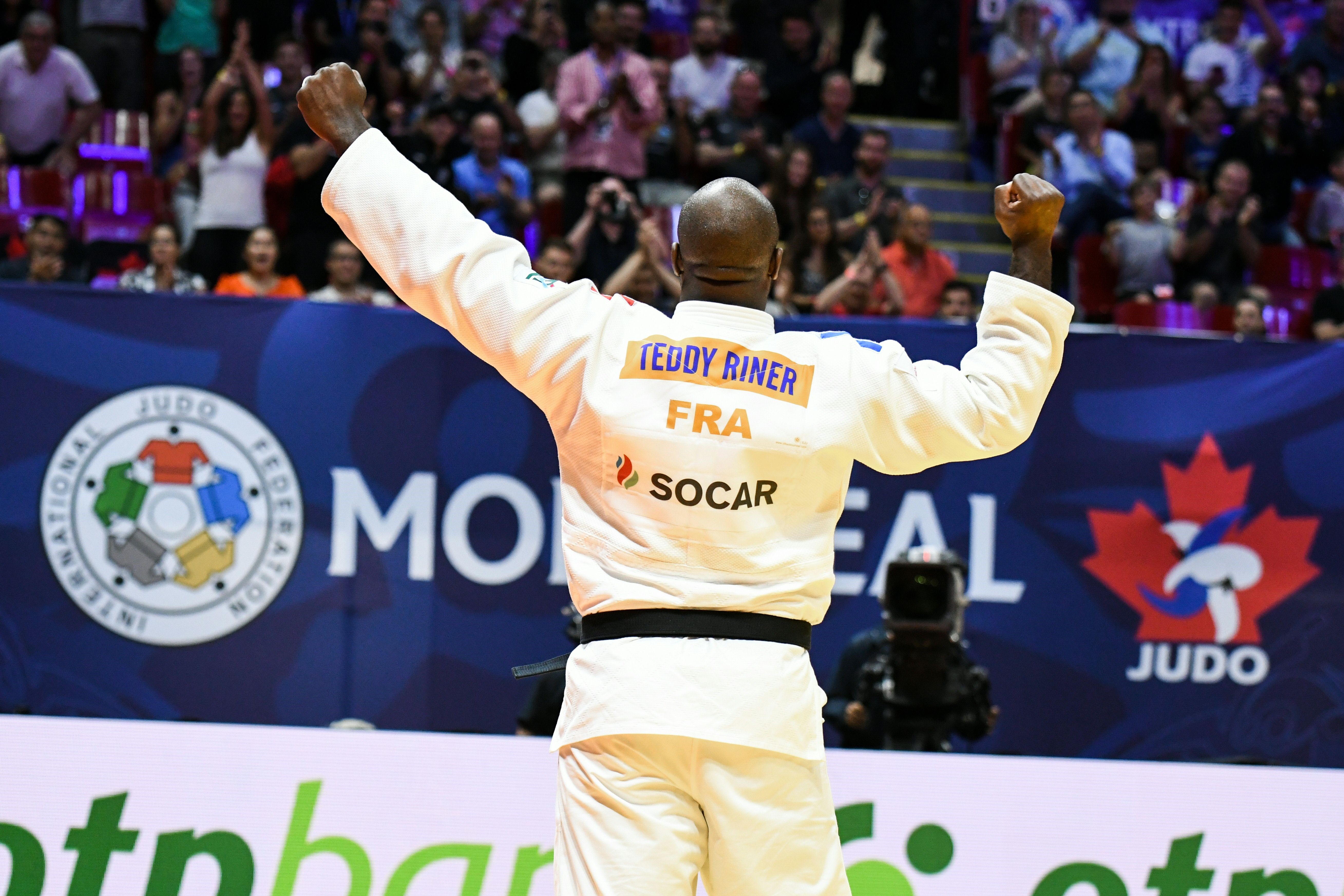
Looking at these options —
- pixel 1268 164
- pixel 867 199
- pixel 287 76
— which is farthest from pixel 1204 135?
pixel 287 76

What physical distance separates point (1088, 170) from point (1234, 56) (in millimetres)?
3400

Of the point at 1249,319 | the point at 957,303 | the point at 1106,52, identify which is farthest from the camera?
the point at 1106,52

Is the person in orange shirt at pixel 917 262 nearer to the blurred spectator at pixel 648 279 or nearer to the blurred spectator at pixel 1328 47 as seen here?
the blurred spectator at pixel 648 279

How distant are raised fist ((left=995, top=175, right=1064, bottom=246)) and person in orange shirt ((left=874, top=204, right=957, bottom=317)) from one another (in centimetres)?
679

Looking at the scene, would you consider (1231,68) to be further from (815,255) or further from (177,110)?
(177,110)

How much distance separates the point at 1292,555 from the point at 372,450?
14.5ft

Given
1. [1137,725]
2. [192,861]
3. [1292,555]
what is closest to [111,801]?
[192,861]

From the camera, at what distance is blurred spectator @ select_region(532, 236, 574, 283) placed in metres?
8.43

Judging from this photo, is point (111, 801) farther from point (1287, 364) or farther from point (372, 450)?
point (1287, 364)

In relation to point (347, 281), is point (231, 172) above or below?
above

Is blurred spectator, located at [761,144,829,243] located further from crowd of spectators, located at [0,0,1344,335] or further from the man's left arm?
the man's left arm

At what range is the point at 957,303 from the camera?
893cm

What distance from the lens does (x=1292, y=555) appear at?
7395mm

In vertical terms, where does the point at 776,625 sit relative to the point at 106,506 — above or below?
above
